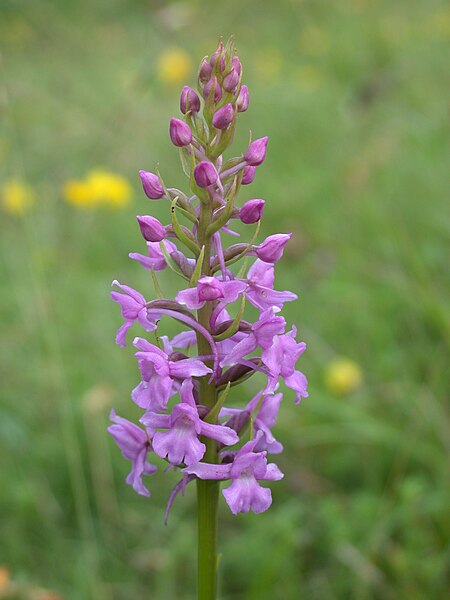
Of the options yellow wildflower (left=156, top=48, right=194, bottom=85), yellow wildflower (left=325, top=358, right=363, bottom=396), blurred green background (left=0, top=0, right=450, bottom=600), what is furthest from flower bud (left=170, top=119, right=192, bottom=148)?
yellow wildflower (left=156, top=48, right=194, bottom=85)

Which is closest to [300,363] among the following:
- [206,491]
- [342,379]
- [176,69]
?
[342,379]

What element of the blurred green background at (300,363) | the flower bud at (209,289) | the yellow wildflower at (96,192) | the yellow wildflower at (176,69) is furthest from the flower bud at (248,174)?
the yellow wildflower at (176,69)

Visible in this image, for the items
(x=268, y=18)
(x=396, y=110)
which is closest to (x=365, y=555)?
(x=396, y=110)

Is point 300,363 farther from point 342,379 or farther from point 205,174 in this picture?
point 205,174

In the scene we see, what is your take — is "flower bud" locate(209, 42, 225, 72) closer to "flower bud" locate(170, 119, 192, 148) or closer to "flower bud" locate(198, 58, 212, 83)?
"flower bud" locate(198, 58, 212, 83)

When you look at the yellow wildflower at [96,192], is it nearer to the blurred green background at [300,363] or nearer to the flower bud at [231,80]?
the blurred green background at [300,363]
